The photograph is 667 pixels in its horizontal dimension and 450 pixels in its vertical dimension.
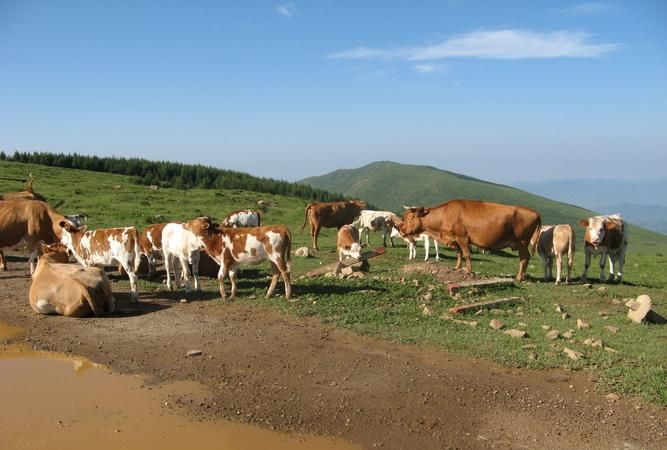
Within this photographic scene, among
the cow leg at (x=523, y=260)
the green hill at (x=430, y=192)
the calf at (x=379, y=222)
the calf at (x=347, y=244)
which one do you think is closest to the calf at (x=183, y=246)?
the calf at (x=347, y=244)

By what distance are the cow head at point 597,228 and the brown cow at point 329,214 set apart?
1199cm

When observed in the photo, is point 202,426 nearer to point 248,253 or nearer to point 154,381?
point 154,381

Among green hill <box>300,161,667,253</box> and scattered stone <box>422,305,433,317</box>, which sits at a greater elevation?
green hill <box>300,161,667,253</box>

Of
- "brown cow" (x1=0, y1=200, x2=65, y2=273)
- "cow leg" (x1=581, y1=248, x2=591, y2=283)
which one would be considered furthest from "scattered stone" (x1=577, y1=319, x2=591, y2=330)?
"brown cow" (x1=0, y1=200, x2=65, y2=273)

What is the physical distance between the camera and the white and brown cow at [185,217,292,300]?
1261 cm

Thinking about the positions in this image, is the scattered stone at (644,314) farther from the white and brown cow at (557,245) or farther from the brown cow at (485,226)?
the brown cow at (485,226)

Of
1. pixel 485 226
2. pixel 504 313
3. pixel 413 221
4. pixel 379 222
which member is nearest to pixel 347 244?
pixel 413 221

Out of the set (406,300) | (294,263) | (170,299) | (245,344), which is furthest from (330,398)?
(294,263)

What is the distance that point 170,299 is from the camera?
1300 centimetres

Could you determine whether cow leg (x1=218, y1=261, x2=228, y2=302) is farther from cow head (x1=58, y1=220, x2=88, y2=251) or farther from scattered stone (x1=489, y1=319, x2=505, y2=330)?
scattered stone (x1=489, y1=319, x2=505, y2=330)

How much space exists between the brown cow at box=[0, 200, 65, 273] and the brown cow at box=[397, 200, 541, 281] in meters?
11.0

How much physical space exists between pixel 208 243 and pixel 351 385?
6145 millimetres

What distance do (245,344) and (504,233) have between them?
28.6ft

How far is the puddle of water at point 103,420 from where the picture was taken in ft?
21.5
